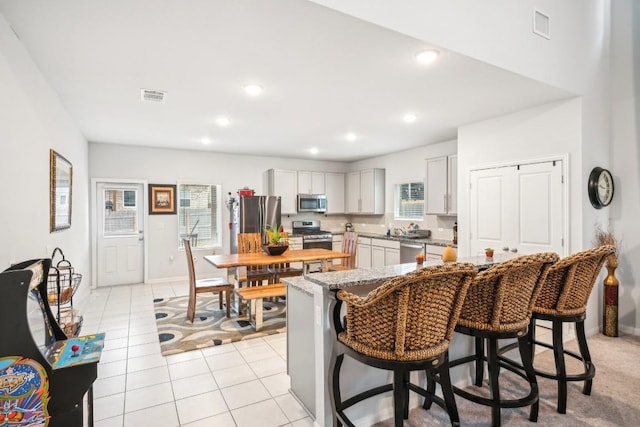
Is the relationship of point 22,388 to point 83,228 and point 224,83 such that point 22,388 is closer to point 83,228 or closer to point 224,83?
point 224,83

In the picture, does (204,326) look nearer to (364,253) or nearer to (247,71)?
(247,71)

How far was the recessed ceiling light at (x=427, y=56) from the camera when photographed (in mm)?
2541

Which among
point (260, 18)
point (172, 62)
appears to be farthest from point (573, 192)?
point (172, 62)

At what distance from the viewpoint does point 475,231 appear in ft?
14.6

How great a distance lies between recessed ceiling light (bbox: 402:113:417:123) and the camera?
425cm

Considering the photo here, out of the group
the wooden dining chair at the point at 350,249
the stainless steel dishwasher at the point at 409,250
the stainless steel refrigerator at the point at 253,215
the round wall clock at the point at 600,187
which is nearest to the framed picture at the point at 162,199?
the stainless steel refrigerator at the point at 253,215

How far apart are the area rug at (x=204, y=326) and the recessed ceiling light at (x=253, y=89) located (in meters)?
2.54

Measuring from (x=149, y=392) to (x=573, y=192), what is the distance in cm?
433

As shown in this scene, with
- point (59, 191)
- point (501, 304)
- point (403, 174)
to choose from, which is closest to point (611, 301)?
point (501, 304)

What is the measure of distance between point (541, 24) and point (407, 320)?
3204 millimetres

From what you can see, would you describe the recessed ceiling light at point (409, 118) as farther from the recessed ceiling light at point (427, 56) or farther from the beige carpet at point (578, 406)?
the beige carpet at point (578, 406)

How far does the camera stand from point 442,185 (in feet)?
18.3

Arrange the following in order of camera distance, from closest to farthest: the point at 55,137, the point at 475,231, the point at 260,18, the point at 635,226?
the point at 260,18 < the point at 55,137 < the point at 635,226 < the point at 475,231

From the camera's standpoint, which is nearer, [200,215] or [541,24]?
[541,24]
